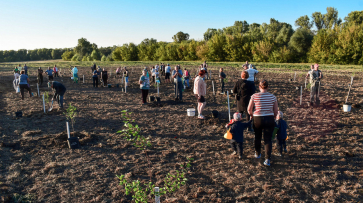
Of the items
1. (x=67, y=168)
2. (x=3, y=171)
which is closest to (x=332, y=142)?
(x=67, y=168)

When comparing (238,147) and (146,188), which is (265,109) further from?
(146,188)

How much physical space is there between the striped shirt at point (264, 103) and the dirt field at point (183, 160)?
133 centimetres

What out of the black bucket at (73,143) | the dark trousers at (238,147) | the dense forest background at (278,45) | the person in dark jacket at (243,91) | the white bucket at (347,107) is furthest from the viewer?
the dense forest background at (278,45)

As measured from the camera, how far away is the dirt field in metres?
4.54

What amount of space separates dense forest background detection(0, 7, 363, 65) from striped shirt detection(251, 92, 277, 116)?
51.2 m

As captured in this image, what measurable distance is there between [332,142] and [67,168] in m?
6.98

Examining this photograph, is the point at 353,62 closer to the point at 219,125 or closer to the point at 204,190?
the point at 219,125

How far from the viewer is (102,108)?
476 inches

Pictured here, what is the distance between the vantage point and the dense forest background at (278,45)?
4788 centimetres

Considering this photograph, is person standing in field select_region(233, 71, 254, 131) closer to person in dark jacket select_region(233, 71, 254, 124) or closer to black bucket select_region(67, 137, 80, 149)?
person in dark jacket select_region(233, 71, 254, 124)

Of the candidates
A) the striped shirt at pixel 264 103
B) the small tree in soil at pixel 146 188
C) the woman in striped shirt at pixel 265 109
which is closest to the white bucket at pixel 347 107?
the woman in striped shirt at pixel 265 109

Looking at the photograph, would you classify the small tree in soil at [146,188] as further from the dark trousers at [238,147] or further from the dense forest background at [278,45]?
the dense forest background at [278,45]

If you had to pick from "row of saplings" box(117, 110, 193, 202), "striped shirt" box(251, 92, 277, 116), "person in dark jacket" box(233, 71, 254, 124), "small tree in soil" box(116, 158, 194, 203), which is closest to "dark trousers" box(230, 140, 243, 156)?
"striped shirt" box(251, 92, 277, 116)

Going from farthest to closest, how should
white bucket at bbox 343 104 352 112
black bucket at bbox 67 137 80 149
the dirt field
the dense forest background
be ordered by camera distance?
the dense forest background → white bucket at bbox 343 104 352 112 → black bucket at bbox 67 137 80 149 → the dirt field
